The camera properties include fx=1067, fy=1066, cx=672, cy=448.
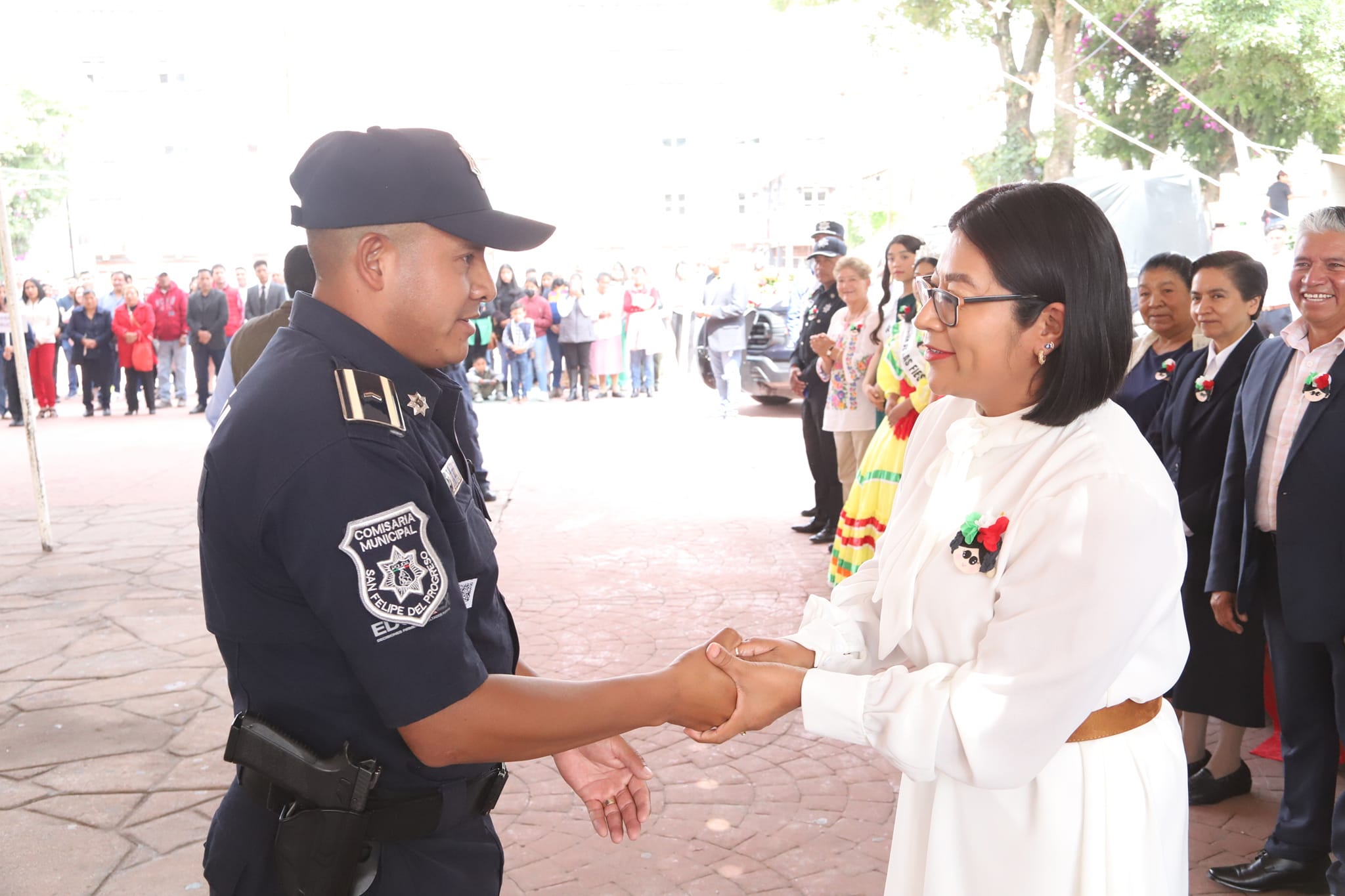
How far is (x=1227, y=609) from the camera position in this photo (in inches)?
148

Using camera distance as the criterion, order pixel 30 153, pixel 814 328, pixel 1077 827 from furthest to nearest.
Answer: pixel 30 153 → pixel 814 328 → pixel 1077 827

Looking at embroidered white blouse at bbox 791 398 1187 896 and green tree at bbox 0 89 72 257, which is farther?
green tree at bbox 0 89 72 257

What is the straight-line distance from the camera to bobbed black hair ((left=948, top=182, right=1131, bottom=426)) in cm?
189

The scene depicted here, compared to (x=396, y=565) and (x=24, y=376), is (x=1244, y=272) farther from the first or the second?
(x=24, y=376)

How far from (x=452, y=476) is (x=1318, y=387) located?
9.31 feet

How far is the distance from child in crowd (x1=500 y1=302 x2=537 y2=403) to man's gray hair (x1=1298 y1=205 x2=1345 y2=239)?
1412 centimetres

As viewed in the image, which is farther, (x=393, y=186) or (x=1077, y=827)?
(x=1077, y=827)

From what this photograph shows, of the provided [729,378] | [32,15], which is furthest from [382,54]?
[729,378]

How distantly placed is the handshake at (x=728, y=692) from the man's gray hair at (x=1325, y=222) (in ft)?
8.24

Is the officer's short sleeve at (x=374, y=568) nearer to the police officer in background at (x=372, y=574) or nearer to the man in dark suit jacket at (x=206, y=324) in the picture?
the police officer in background at (x=372, y=574)

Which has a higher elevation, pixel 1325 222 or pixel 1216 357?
pixel 1325 222

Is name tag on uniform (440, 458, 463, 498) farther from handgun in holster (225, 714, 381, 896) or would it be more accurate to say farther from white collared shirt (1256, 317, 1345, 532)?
white collared shirt (1256, 317, 1345, 532)

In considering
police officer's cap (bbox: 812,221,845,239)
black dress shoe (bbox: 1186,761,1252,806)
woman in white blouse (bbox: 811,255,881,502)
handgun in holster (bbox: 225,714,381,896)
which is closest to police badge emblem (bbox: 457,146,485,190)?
handgun in holster (bbox: 225,714,381,896)

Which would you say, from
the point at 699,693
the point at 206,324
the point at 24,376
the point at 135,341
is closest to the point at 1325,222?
the point at 699,693
